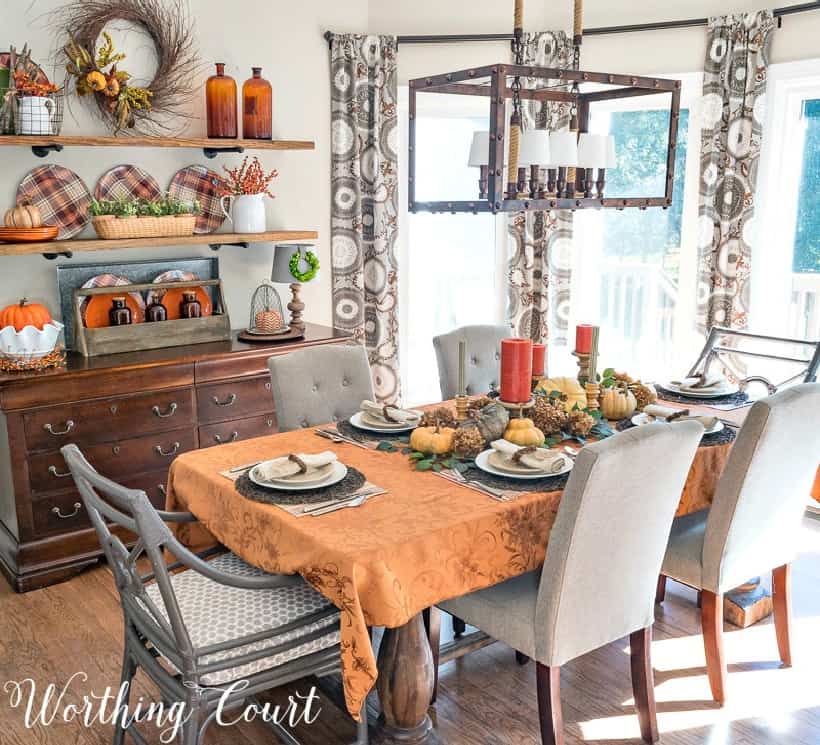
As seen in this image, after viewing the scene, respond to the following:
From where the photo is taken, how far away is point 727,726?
2.47 metres

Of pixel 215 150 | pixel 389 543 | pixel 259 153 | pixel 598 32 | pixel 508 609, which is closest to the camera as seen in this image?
pixel 389 543

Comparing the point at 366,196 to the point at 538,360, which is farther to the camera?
the point at 366,196

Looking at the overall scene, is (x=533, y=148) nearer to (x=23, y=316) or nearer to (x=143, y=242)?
(x=143, y=242)

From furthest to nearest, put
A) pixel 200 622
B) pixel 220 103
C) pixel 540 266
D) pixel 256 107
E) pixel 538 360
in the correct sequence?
pixel 540 266 < pixel 256 107 < pixel 220 103 < pixel 538 360 < pixel 200 622

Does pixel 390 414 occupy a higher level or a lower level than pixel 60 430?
higher

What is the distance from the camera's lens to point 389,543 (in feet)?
6.31

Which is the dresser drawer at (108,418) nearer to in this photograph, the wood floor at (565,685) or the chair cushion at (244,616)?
the wood floor at (565,685)

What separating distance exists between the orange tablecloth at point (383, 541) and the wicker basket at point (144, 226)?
5.04ft

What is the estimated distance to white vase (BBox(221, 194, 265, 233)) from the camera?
4070mm

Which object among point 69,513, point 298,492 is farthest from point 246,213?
point 298,492

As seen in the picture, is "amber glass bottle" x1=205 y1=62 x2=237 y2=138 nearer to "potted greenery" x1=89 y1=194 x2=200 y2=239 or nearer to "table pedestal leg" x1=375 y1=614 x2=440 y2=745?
"potted greenery" x1=89 y1=194 x2=200 y2=239

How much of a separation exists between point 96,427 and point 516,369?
1741 mm

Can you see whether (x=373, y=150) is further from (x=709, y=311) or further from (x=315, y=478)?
(x=315, y=478)

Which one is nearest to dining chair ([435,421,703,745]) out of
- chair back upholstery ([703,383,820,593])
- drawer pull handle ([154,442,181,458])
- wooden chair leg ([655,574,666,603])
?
chair back upholstery ([703,383,820,593])
